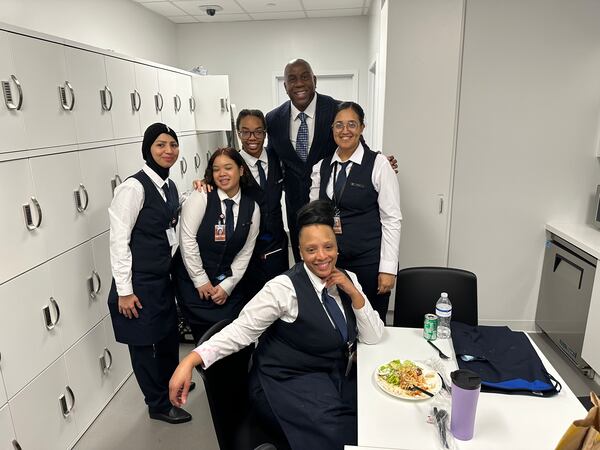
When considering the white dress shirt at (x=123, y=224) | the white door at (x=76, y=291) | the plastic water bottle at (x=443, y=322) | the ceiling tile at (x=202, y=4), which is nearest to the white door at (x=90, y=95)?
the white dress shirt at (x=123, y=224)

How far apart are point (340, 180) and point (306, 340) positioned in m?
0.92

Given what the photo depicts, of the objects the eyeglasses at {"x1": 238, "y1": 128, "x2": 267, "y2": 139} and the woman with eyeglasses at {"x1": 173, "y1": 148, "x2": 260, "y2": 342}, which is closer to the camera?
the woman with eyeglasses at {"x1": 173, "y1": 148, "x2": 260, "y2": 342}

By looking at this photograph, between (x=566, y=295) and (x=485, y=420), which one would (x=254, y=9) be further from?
(x=485, y=420)

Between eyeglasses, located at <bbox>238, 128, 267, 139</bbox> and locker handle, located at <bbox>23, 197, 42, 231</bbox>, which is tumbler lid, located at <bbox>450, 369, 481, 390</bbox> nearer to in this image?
eyeglasses, located at <bbox>238, 128, 267, 139</bbox>

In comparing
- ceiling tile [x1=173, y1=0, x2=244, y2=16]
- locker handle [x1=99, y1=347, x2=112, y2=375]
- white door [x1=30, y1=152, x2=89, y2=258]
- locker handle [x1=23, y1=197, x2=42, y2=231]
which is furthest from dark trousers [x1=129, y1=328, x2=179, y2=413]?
ceiling tile [x1=173, y1=0, x2=244, y2=16]

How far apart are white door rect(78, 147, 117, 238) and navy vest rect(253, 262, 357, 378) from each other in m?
1.38

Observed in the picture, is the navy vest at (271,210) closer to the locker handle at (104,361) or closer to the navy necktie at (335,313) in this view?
the navy necktie at (335,313)

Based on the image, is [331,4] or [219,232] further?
[331,4]

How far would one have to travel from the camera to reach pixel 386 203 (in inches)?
85.1

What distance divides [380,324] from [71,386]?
1681 mm

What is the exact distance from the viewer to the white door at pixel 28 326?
5.87 feet

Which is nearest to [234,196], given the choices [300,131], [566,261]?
[300,131]

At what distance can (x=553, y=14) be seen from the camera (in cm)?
285

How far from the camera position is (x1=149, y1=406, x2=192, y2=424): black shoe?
7.99ft
